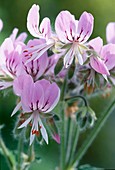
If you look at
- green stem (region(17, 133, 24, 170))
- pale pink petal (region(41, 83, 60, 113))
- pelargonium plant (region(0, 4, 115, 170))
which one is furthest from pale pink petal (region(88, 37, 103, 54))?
green stem (region(17, 133, 24, 170))

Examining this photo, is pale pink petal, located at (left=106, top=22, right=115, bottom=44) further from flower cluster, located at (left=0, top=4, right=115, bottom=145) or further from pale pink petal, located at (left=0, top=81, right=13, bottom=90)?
pale pink petal, located at (left=0, top=81, right=13, bottom=90)

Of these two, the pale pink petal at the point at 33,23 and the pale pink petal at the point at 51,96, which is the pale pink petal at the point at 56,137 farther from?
the pale pink petal at the point at 33,23

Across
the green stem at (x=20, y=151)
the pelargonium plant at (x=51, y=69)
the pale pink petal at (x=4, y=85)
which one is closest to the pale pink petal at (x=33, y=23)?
the pelargonium plant at (x=51, y=69)

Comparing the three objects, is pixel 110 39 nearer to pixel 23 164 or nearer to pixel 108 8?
pixel 23 164

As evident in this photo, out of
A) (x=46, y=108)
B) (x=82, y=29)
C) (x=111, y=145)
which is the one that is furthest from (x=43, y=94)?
(x=111, y=145)

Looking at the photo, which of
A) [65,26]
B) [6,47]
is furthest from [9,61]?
[65,26]
